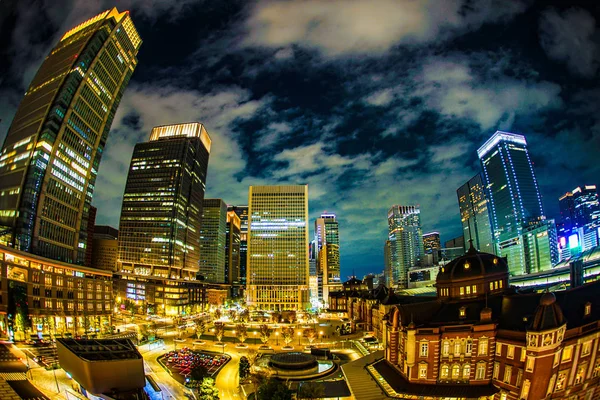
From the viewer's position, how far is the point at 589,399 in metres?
47.8

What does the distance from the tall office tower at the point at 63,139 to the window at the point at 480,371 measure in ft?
359

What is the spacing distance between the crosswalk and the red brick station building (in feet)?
155

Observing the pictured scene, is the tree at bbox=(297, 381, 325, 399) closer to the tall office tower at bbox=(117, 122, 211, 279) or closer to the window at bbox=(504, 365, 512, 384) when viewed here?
the window at bbox=(504, 365, 512, 384)

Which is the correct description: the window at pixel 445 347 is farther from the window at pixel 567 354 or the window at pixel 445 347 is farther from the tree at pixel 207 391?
the tree at pixel 207 391

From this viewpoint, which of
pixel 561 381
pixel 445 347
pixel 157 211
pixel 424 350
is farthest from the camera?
pixel 157 211

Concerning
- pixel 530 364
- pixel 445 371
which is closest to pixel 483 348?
pixel 530 364

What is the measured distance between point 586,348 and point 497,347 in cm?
1200

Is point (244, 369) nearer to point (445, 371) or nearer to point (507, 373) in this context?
point (445, 371)

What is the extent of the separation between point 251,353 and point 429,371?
3888 cm

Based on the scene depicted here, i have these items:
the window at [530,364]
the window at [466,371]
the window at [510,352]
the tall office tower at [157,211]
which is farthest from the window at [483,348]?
the tall office tower at [157,211]

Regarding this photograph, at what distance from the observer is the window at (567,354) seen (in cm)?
4299

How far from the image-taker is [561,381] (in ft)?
141

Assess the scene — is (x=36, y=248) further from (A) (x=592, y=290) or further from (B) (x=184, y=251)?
(A) (x=592, y=290)

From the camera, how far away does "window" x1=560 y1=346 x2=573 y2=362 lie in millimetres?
42987
